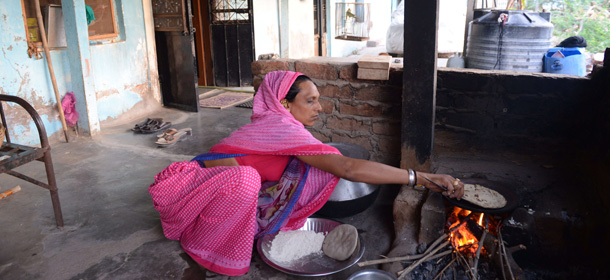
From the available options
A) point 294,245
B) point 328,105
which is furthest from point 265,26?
point 294,245

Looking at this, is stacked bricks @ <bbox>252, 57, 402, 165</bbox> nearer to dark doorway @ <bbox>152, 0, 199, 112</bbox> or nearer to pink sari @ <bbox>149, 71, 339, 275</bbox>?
pink sari @ <bbox>149, 71, 339, 275</bbox>

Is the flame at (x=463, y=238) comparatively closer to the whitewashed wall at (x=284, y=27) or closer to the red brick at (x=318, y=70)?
the red brick at (x=318, y=70)

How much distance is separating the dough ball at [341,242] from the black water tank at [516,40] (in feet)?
9.31

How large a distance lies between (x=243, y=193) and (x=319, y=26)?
9.91 meters

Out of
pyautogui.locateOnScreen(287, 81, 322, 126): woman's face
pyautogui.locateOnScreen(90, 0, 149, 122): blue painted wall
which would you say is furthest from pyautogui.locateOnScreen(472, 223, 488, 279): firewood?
pyautogui.locateOnScreen(90, 0, 149, 122): blue painted wall

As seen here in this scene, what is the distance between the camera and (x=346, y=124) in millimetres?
3578

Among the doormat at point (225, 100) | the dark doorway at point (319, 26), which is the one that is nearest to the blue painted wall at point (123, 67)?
the doormat at point (225, 100)

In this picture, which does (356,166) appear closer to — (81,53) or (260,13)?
(81,53)

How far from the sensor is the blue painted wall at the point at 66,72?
14.1ft

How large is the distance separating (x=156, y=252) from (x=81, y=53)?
319cm

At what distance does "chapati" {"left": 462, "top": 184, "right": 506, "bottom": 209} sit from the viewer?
93.4 inches

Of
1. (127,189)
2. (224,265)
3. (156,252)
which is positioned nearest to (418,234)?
(224,265)

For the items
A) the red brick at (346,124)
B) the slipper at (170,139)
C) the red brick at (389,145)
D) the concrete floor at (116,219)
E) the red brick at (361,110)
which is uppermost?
the red brick at (361,110)

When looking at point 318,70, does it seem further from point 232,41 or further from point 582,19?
point 582,19
